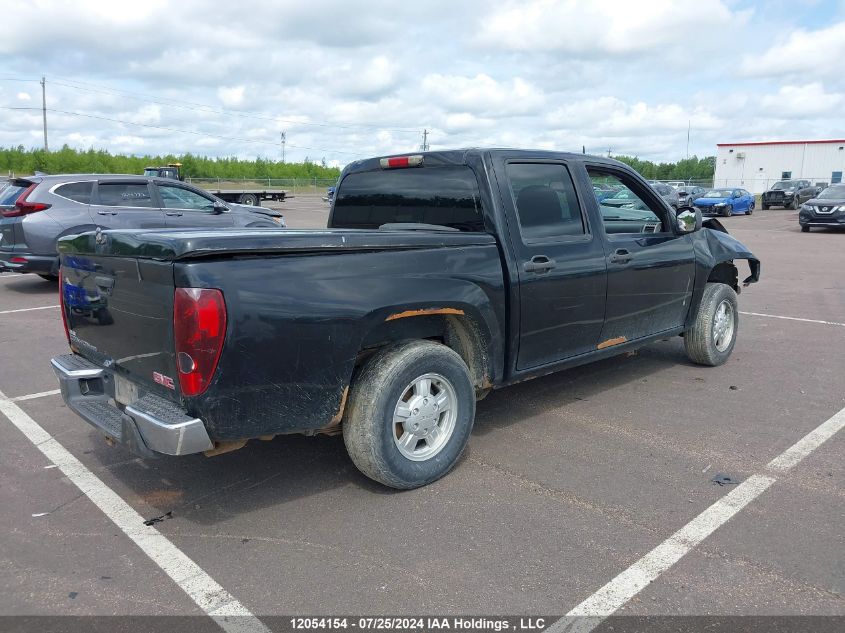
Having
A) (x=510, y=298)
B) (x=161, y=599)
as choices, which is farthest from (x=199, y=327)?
(x=510, y=298)

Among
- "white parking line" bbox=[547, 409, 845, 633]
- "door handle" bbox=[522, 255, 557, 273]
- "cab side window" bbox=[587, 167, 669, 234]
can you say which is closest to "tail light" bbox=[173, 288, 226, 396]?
"white parking line" bbox=[547, 409, 845, 633]

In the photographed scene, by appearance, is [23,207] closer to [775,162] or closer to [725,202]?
[725,202]

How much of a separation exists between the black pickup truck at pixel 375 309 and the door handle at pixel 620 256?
0.5 inches

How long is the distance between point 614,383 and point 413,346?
9.09 ft

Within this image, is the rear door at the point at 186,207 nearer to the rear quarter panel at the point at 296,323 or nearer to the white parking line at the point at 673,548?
the rear quarter panel at the point at 296,323

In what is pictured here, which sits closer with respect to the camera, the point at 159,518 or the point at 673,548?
the point at 673,548

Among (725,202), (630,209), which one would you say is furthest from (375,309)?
(725,202)

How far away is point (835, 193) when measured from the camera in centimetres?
2373

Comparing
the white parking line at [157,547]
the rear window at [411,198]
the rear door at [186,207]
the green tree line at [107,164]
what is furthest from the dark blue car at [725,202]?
the green tree line at [107,164]

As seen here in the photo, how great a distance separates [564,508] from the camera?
373 cm

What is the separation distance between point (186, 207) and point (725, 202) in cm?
Answer: 2874

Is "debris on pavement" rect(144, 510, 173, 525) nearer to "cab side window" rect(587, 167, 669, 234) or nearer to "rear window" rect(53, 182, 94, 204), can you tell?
"cab side window" rect(587, 167, 669, 234)

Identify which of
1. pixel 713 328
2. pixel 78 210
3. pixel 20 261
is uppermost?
pixel 78 210

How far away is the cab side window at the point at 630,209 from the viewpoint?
548cm
